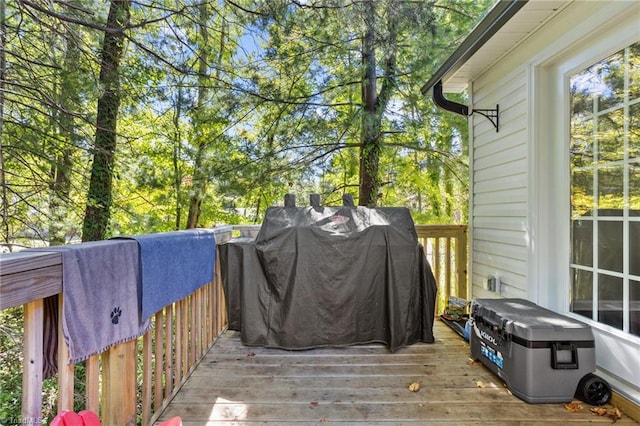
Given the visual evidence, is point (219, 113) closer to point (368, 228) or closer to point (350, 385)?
point (368, 228)

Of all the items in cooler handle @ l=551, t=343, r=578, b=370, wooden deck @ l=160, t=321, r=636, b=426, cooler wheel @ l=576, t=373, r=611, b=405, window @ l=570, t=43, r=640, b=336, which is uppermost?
window @ l=570, t=43, r=640, b=336

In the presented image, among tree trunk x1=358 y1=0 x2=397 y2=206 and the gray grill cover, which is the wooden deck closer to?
the gray grill cover

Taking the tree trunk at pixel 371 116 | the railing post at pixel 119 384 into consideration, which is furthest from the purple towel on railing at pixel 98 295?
the tree trunk at pixel 371 116

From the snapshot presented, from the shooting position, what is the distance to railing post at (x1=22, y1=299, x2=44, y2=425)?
110 centimetres

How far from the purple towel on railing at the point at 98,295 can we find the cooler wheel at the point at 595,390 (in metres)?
2.62

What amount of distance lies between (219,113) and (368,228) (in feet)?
11.5

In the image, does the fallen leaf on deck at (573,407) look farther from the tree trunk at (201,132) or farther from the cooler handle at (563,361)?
the tree trunk at (201,132)

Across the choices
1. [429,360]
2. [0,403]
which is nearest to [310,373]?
[429,360]

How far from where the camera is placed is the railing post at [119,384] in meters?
1.57

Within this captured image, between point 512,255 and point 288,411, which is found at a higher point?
point 512,255

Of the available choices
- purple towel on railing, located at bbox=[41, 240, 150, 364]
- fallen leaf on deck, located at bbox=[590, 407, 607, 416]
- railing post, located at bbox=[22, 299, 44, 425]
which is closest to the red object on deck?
railing post, located at bbox=[22, 299, 44, 425]

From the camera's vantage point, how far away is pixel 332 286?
2949 millimetres

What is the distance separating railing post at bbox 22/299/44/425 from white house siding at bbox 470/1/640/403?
9.59ft

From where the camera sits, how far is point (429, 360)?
269cm
